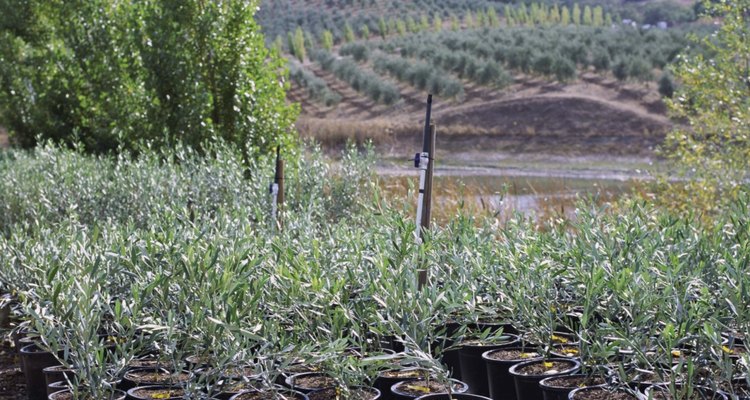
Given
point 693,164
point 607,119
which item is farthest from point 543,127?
point 693,164

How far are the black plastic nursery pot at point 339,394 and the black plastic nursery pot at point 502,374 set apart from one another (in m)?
0.62

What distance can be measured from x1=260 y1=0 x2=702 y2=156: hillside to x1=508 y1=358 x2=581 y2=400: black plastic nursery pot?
67.8 ft

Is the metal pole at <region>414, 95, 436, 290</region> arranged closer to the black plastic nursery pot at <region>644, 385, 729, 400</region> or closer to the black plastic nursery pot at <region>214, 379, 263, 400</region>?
the black plastic nursery pot at <region>214, 379, 263, 400</region>

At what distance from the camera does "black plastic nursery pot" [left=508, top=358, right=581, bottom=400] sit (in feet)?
12.6

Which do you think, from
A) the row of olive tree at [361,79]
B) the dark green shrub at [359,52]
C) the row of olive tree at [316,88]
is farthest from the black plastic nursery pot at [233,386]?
the dark green shrub at [359,52]

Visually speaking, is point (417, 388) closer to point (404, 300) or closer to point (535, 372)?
point (404, 300)

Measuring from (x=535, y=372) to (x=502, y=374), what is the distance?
0.71 feet

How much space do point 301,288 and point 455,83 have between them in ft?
109

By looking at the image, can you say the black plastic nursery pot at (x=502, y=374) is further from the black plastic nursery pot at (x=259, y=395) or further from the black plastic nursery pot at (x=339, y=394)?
the black plastic nursery pot at (x=259, y=395)

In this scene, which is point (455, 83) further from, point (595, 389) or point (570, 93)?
point (595, 389)

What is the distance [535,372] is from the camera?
13.1 ft

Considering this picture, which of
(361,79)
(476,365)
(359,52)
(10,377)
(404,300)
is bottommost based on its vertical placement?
(10,377)

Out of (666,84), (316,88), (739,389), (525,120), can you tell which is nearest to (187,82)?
(739,389)

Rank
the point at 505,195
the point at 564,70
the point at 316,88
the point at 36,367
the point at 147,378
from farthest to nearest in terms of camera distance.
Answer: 1. the point at 316,88
2. the point at 564,70
3. the point at 505,195
4. the point at 36,367
5. the point at 147,378
